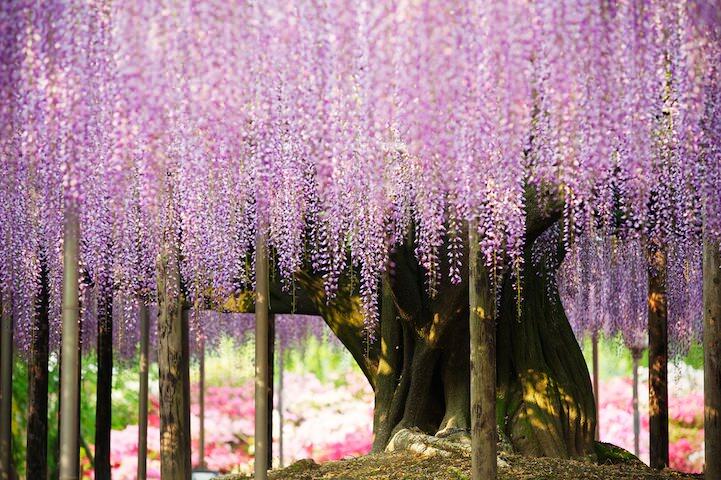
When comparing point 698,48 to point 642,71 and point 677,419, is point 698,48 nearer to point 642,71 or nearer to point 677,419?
point 642,71

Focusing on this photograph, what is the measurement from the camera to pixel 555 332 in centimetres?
923

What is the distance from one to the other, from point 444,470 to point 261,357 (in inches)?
64.9

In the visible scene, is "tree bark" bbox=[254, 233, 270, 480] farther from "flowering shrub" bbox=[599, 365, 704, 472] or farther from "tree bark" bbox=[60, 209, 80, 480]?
"flowering shrub" bbox=[599, 365, 704, 472]

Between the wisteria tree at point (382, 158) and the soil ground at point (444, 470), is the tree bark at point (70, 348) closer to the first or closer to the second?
the wisteria tree at point (382, 158)

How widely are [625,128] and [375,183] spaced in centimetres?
199

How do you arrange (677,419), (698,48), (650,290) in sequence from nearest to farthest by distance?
(698,48)
(650,290)
(677,419)

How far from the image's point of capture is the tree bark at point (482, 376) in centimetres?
671

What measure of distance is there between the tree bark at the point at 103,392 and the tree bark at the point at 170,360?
2900mm

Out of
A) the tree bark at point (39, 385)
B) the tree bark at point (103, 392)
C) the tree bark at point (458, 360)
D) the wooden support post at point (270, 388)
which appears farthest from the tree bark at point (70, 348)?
the tree bark at point (103, 392)

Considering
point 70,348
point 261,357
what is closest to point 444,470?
point 261,357

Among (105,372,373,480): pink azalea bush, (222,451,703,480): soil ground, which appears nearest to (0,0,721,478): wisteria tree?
(222,451,703,480): soil ground

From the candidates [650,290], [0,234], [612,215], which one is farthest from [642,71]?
[0,234]

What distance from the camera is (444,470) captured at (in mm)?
7766

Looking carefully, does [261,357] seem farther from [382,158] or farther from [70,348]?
[70,348]
